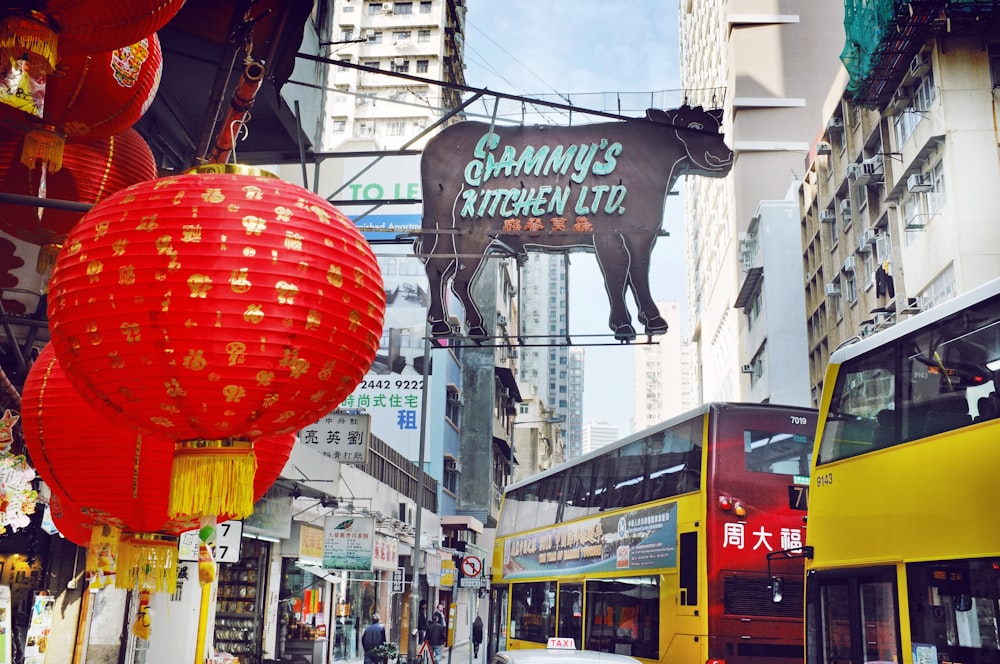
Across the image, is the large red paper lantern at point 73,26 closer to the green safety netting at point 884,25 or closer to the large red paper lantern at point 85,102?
the large red paper lantern at point 85,102

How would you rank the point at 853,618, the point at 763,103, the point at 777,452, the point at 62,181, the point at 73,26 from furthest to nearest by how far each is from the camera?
1. the point at 763,103
2. the point at 777,452
3. the point at 853,618
4. the point at 62,181
5. the point at 73,26

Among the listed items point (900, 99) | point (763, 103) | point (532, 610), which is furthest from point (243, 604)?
point (763, 103)

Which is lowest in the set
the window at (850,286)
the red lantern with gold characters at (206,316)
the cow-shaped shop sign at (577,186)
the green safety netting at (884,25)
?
the red lantern with gold characters at (206,316)

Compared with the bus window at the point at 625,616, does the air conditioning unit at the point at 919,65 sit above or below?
above

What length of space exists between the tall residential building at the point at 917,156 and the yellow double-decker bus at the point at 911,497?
1334 cm

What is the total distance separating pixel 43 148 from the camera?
16.0 feet

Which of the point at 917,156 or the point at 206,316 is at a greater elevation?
the point at 917,156

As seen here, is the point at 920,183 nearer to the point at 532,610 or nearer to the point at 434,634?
the point at 532,610

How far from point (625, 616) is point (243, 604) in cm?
887

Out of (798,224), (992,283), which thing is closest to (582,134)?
(992,283)

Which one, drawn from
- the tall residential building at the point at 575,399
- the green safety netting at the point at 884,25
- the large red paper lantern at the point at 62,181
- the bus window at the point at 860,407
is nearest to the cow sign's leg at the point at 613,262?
the bus window at the point at 860,407

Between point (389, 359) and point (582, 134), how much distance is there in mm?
23450

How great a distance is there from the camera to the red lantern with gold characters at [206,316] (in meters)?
3.51

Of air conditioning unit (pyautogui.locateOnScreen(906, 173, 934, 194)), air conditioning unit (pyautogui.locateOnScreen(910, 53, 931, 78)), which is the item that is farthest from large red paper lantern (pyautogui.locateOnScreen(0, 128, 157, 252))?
air conditioning unit (pyautogui.locateOnScreen(910, 53, 931, 78))
